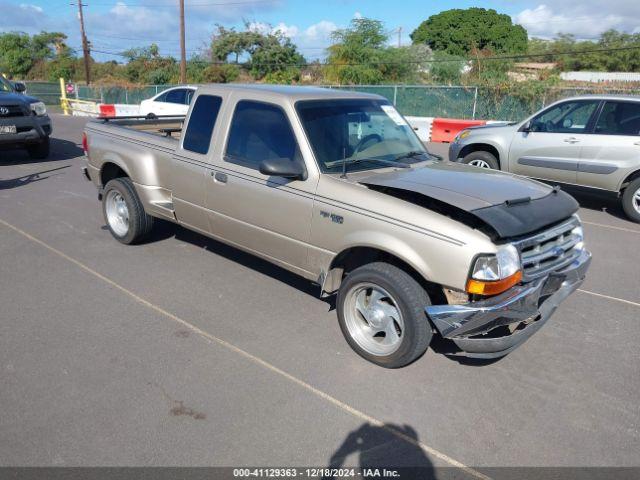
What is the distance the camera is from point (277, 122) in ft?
14.3

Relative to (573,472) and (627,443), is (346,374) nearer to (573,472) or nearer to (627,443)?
(573,472)

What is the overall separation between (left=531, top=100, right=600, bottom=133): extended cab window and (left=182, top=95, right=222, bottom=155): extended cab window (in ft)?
20.4

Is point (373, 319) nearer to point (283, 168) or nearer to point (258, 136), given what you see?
point (283, 168)

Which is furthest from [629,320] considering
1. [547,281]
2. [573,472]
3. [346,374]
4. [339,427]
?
[339,427]

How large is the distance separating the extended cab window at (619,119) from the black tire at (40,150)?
11594 mm

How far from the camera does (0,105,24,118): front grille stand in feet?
35.2

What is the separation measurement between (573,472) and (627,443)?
49cm

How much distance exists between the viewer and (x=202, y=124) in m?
5.01

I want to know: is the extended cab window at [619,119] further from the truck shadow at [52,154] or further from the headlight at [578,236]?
the truck shadow at [52,154]

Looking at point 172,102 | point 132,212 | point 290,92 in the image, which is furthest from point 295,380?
point 172,102

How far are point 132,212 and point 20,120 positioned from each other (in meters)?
7.21

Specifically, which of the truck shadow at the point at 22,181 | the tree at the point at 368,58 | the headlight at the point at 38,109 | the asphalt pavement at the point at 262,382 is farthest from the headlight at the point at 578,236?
the tree at the point at 368,58

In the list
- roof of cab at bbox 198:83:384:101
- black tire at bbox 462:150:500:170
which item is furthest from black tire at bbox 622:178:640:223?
roof of cab at bbox 198:83:384:101

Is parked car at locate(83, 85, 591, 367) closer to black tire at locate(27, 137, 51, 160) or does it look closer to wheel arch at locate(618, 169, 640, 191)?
wheel arch at locate(618, 169, 640, 191)
